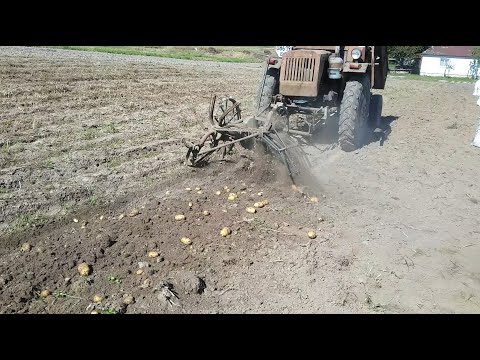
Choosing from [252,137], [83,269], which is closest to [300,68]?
[252,137]

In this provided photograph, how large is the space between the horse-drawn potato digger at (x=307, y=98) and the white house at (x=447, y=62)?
4933cm

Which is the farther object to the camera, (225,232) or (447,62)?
(447,62)

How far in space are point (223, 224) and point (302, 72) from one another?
14.6 feet

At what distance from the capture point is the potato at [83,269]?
481 cm

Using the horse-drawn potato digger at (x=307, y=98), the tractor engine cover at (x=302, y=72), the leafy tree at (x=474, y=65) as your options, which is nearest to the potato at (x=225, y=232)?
the horse-drawn potato digger at (x=307, y=98)

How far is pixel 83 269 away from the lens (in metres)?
4.83

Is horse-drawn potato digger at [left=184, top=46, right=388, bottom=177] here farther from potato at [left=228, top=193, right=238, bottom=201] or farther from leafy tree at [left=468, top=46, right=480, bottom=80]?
leafy tree at [left=468, top=46, right=480, bottom=80]

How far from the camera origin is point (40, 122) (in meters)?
10.1

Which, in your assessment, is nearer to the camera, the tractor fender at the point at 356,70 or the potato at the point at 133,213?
the potato at the point at 133,213

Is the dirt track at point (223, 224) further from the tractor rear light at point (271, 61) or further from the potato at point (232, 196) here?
the tractor rear light at point (271, 61)

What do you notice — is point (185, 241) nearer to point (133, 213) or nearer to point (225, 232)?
point (225, 232)
